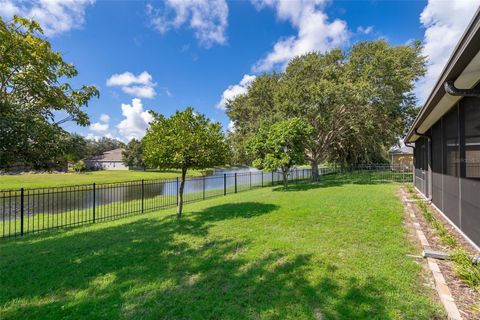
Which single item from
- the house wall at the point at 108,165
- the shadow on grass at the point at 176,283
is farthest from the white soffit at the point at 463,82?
the house wall at the point at 108,165

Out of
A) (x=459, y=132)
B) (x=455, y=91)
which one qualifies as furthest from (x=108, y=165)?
(x=455, y=91)

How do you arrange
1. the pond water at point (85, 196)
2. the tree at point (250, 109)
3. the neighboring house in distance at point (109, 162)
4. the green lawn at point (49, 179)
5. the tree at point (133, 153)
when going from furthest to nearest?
the neighboring house in distance at point (109, 162) < the tree at point (133, 153) < the green lawn at point (49, 179) < the tree at point (250, 109) < the pond water at point (85, 196)

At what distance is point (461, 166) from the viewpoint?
15.5ft

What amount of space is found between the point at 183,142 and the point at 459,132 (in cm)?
602

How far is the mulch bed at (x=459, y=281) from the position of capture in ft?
8.18

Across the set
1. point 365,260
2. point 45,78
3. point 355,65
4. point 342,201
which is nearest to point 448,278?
point 365,260

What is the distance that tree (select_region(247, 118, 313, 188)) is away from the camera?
13547 millimetres

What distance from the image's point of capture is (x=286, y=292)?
2852mm

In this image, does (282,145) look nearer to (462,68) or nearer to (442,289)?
(462,68)

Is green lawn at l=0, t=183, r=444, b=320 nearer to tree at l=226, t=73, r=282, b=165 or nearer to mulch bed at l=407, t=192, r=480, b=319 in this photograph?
mulch bed at l=407, t=192, r=480, b=319

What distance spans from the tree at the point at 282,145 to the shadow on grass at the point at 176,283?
899 cm

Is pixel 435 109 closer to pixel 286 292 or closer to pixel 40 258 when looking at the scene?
pixel 286 292

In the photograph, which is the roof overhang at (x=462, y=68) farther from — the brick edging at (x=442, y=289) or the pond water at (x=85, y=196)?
the pond water at (x=85, y=196)

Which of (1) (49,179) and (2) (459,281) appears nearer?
(2) (459,281)
